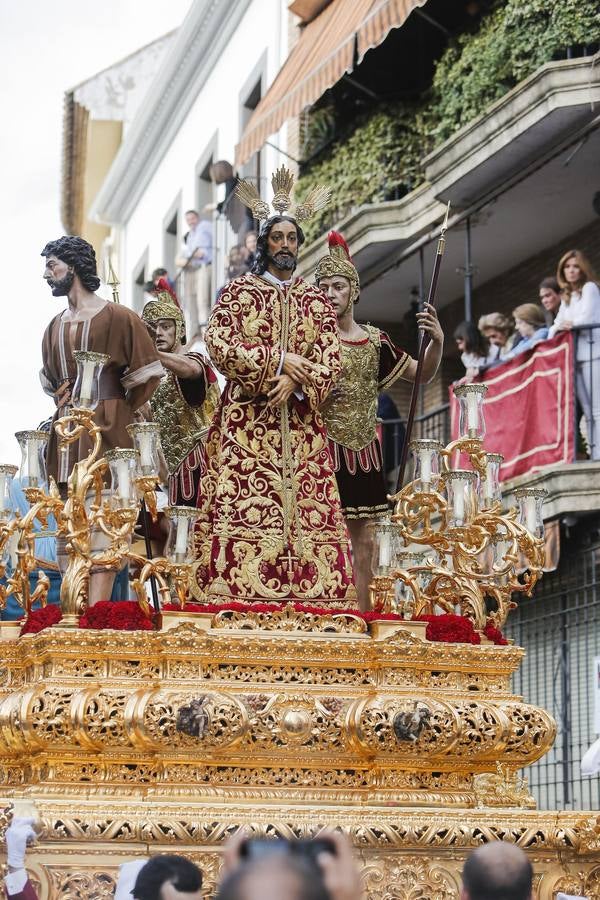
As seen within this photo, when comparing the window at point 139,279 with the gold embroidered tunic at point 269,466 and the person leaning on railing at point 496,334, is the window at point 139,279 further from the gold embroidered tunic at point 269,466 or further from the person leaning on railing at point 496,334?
the gold embroidered tunic at point 269,466

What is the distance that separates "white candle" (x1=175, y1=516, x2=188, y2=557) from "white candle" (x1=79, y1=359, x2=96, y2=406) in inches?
26.4

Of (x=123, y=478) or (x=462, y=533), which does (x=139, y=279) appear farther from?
(x=123, y=478)

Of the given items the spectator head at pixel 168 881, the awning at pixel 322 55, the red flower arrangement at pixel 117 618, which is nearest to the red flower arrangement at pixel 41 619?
the red flower arrangement at pixel 117 618

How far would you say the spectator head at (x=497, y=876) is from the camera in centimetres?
401

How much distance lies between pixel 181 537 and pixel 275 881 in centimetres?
404

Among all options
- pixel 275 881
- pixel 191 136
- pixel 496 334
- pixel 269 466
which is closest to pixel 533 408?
pixel 496 334

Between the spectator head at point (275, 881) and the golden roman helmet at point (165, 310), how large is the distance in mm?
5642

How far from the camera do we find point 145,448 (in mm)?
6812

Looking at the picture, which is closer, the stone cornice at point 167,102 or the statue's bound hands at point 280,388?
the statue's bound hands at point 280,388

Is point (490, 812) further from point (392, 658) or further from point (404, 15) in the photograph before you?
point (404, 15)

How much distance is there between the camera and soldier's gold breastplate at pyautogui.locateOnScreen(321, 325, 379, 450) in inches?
316

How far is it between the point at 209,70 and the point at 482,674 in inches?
762

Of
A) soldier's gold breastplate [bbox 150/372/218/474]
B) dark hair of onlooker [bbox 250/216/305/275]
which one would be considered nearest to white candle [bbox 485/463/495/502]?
dark hair of onlooker [bbox 250/216/305/275]

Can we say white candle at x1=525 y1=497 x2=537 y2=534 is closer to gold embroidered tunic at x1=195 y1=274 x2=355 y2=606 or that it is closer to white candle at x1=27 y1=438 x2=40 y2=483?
gold embroidered tunic at x1=195 y1=274 x2=355 y2=606
